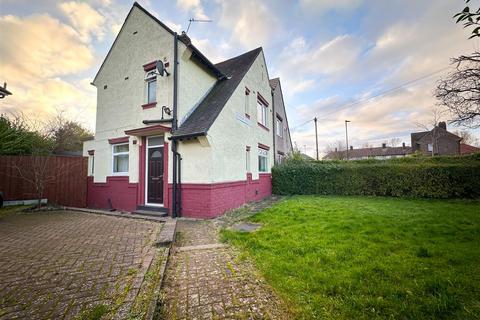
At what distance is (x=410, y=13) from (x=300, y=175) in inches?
375

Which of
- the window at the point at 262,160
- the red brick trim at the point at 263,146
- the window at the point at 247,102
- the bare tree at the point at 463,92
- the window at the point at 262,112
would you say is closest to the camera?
the bare tree at the point at 463,92

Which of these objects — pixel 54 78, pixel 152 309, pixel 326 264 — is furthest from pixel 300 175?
pixel 54 78

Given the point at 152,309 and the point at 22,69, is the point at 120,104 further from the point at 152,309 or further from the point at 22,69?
the point at 152,309

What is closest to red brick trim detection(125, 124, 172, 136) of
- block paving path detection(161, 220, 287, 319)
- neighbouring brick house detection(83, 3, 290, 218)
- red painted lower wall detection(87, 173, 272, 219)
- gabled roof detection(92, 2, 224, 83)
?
neighbouring brick house detection(83, 3, 290, 218)

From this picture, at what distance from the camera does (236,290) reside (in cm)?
265

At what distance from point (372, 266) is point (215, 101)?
7.60 meters

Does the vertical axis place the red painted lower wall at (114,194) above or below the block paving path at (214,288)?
above

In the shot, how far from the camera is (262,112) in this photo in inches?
539

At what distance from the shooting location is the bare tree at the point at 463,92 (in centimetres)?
856

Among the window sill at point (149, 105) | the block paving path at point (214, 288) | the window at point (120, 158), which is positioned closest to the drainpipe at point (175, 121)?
the window sill at point (149, 105)

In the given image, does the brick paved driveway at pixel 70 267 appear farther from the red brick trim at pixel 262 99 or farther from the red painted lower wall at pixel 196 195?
the red brick trim at pixel 262 99

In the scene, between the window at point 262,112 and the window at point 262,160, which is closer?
the window at point 262,160

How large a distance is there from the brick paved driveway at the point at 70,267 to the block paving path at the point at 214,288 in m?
0.49

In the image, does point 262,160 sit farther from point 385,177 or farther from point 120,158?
point 120,158
